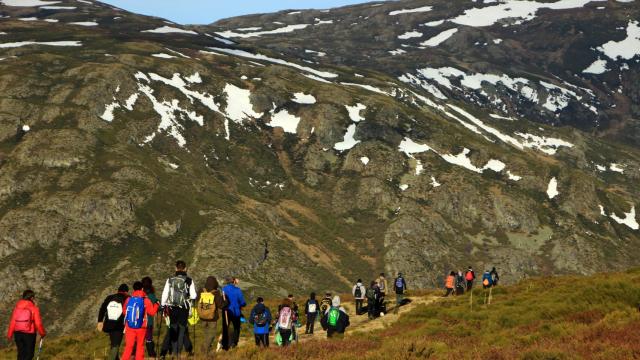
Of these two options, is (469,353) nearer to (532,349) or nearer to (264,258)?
(532,349)

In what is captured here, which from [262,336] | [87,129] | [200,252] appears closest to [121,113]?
[87,129]

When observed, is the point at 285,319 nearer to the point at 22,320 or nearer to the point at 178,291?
the point at 178,291

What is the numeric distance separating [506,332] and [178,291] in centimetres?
1267

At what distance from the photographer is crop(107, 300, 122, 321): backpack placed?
1953 centimetres

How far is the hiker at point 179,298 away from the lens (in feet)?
69.0

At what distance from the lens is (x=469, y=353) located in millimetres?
18281

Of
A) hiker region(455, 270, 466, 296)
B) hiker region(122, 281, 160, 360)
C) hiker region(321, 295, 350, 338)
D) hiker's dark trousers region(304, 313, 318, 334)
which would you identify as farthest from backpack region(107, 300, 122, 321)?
hiker region(455, 270, 466, 296)

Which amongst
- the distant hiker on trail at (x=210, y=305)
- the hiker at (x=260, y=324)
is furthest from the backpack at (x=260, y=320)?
the distant hiker on trail at (x=210, y=305)

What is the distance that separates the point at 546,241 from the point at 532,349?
19311 cm

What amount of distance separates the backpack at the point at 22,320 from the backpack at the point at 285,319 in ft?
31.9

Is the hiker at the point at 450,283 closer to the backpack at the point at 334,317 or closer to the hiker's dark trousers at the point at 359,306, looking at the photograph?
the hiker's dark trousers at the point at 359,306

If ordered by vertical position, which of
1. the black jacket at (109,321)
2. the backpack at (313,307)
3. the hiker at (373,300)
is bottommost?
the hiker at (373,300)

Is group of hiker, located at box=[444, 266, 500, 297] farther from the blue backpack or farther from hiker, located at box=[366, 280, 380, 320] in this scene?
the blue backpack

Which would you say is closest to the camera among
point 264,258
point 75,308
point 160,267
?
point 75,308
